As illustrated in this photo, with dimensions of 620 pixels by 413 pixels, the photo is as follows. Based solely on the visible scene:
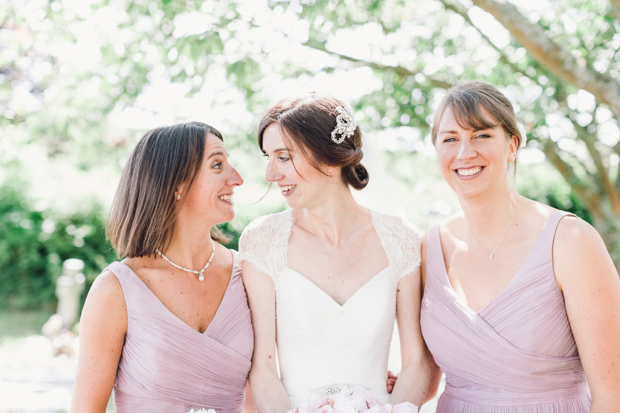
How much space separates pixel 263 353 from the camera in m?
2.90

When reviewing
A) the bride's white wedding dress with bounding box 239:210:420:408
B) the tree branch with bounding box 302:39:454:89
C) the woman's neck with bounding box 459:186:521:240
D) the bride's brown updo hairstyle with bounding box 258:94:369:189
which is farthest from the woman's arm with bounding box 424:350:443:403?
the tree branch with bounding box 302:39:454:89

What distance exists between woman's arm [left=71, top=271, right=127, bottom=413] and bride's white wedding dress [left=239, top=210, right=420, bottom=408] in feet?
2.50

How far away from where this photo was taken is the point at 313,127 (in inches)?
117

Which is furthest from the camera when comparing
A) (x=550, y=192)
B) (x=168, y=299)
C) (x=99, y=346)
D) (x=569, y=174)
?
(x=550, y=192)

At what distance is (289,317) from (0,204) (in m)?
9.45

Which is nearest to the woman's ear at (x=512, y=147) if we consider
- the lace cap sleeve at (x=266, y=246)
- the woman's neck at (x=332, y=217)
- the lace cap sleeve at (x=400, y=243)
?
the lace cap sleeve at (x=400, y=243)

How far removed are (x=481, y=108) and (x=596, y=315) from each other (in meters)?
1.15

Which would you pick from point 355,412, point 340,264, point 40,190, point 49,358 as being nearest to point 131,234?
point 340,264

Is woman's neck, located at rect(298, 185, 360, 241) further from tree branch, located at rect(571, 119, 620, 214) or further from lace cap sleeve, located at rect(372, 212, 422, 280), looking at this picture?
tree branch, located at rect(571, 119, 620, 214)

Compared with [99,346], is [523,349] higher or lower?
higher

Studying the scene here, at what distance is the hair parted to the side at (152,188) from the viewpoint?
109 inches

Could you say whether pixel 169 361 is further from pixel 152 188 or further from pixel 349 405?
pixel 349 405

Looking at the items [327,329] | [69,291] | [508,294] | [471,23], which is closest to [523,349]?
[508,294]

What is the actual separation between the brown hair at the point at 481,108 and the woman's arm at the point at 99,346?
78.7 inches
